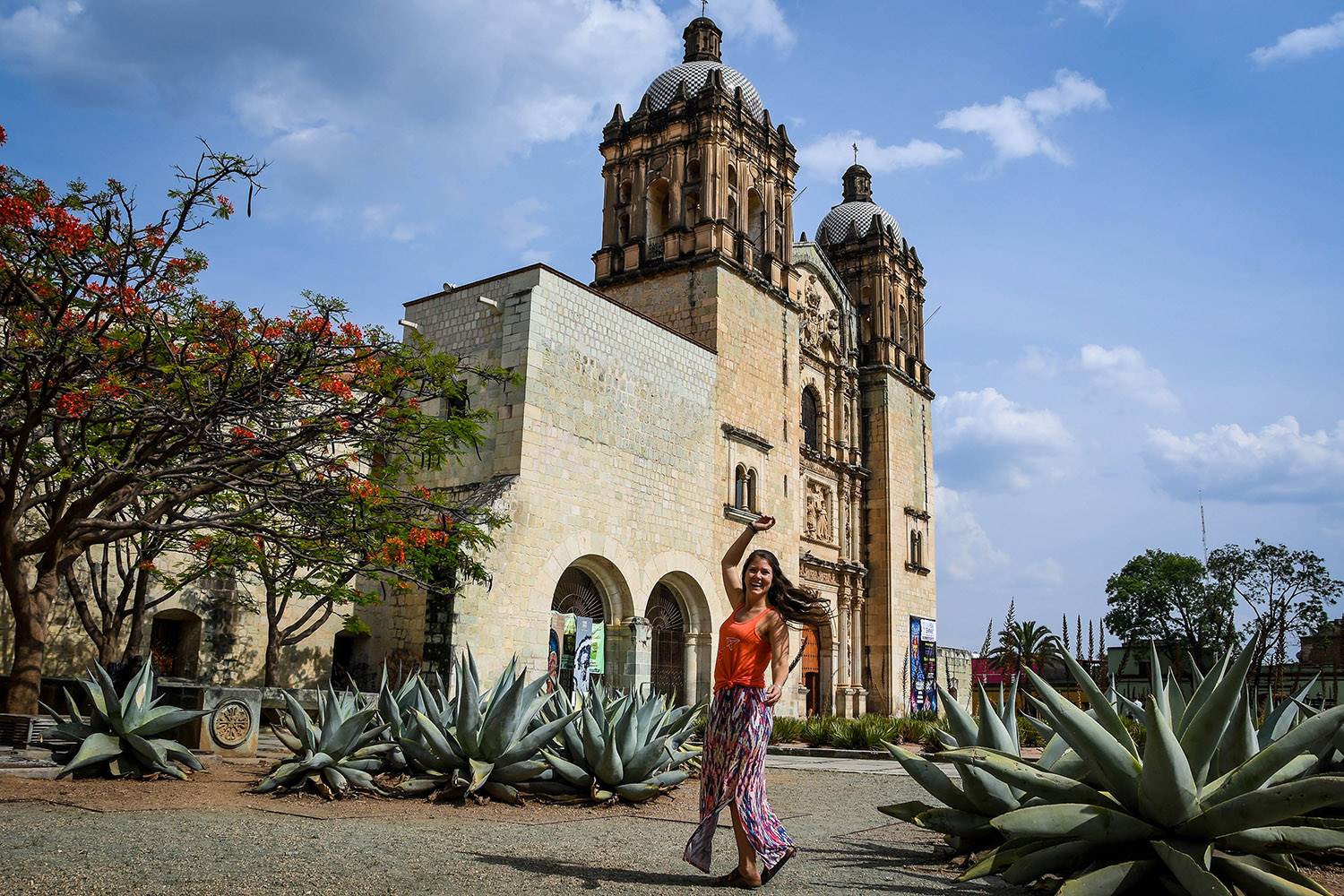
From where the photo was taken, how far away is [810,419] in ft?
95.6

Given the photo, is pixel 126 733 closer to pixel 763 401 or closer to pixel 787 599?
pixel 787 599

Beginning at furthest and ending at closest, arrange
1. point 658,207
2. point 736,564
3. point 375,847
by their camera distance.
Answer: point 658,207, point 736,564, point 375,847

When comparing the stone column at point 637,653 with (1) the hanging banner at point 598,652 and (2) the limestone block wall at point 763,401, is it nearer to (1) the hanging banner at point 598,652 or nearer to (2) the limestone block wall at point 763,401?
(1) the hanging banner at point 598,652

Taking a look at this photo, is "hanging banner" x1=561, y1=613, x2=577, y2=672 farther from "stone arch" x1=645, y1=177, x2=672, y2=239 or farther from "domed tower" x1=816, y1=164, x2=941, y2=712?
"domed tower" x1=816, y1=164, x2=941, y2=712

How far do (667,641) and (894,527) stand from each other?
11.7 meters

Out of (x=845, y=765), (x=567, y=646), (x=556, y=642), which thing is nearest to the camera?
(x=845, y=765)

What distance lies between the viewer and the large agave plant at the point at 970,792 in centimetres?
514

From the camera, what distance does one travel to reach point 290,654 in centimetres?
1792

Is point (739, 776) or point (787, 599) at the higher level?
point (787, 599)

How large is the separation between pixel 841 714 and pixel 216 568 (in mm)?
17214

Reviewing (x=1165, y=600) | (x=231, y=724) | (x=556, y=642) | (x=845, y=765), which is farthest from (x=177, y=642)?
(x=1165, y=600)

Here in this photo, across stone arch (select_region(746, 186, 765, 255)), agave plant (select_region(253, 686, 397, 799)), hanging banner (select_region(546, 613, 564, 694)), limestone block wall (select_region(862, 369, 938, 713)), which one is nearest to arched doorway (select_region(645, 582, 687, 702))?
hanging banner (select_region(546, 613, 564, 694))

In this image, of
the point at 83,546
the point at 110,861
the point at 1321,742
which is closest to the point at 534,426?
the point at 83,546

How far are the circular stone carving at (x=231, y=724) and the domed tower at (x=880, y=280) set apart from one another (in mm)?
24243
